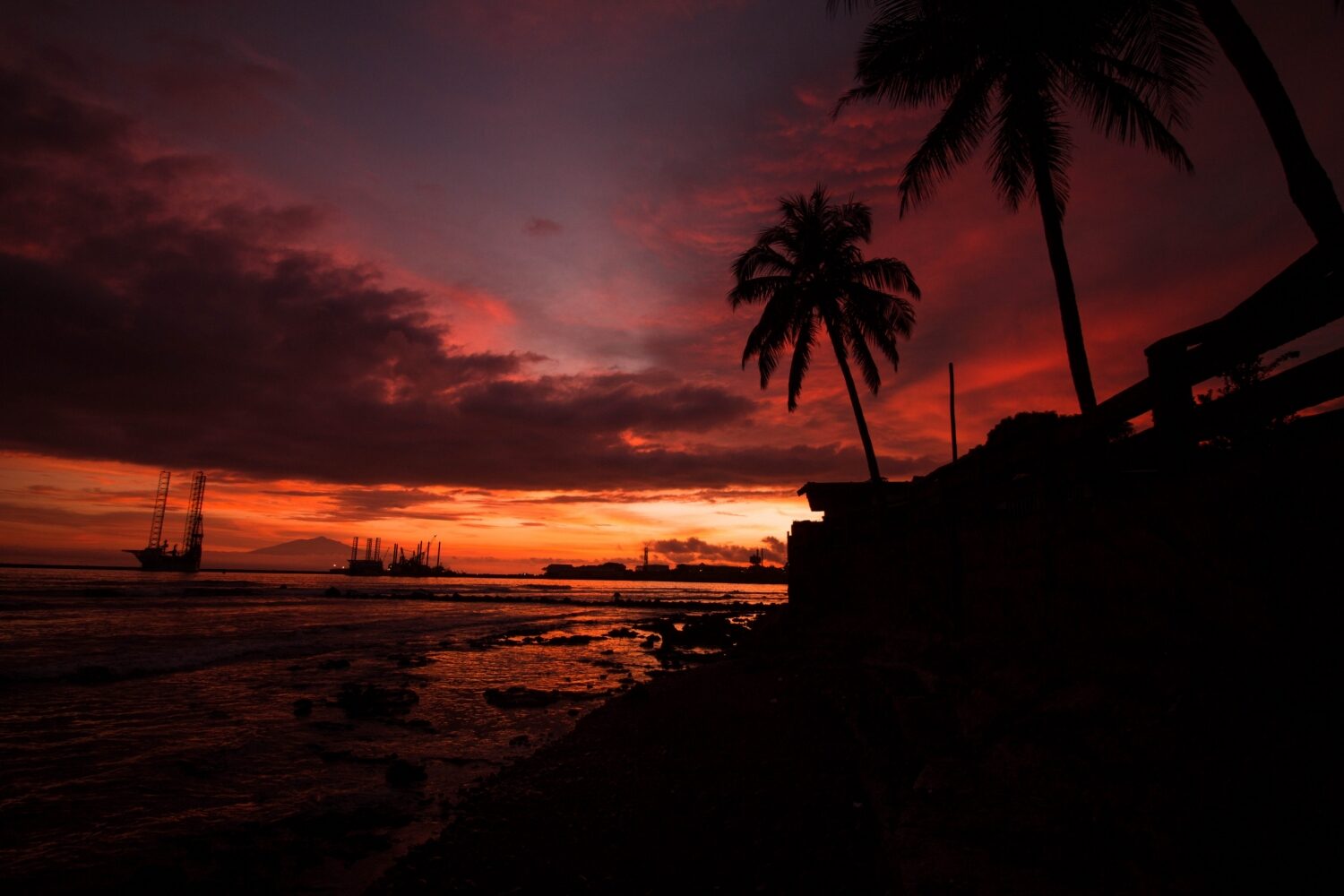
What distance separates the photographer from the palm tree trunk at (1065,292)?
10.4 m

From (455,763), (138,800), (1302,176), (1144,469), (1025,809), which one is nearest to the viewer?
(1025,809)

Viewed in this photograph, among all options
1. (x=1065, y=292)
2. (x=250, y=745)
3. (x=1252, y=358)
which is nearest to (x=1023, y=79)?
(x=1065, y=292)

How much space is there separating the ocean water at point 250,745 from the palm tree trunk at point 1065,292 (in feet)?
34.1

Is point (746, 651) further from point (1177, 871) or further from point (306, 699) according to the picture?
point (1177, 871)

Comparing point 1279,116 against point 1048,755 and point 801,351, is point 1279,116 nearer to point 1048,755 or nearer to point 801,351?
point 1048,755

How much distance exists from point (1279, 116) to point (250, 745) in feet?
48.7

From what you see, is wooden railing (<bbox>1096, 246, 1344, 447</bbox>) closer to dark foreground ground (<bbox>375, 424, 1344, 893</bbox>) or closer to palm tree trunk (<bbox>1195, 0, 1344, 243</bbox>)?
dark foreground ground (<bbox>375, 424, 1344, 893</bbox>)

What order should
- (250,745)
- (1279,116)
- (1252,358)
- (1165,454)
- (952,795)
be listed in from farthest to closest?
(250,745)
(1279,116)
(952,795)
(1165,454)
(1252,358)

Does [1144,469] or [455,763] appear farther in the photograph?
[455,763]

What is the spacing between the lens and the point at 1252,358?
12.4 ft

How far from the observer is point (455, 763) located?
8.39 m

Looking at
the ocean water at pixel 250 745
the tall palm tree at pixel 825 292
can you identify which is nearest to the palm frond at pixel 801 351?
the tall palm tree at pixel 825 292

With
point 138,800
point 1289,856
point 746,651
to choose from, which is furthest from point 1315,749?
point 746,651

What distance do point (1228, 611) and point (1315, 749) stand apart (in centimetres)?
97
